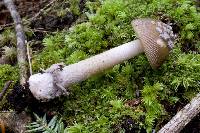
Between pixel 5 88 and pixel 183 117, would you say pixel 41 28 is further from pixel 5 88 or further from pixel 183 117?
pixel 183 117

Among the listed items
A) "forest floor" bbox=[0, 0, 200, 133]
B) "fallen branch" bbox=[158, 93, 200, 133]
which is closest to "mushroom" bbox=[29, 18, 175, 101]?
"forest floor" bbox=[0, 0, 200, 133]

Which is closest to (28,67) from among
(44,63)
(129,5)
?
(44,63)

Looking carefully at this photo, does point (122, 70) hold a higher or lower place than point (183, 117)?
higher

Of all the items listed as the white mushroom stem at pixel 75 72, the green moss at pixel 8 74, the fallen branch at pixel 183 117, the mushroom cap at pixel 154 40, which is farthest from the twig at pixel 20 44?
the fallen branch at pixel 183 117

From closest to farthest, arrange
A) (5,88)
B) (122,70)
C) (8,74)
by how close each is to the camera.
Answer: (5,88) < (122,70) < (8,74)

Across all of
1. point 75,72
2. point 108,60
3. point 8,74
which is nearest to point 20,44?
point 8,74

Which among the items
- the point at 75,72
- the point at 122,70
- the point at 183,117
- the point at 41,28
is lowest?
the point at 183,117
